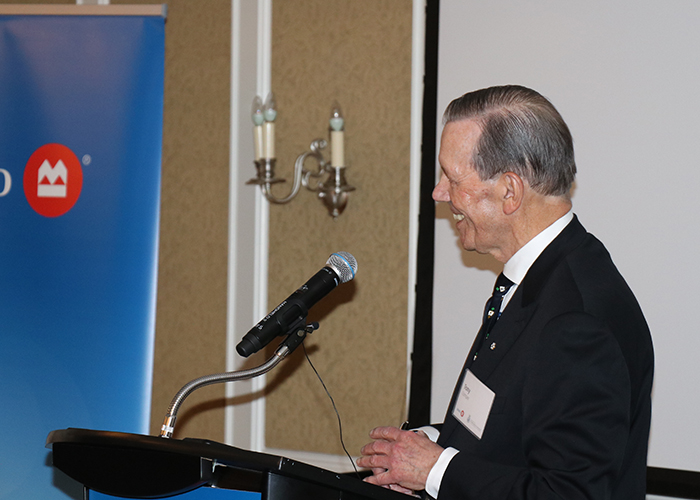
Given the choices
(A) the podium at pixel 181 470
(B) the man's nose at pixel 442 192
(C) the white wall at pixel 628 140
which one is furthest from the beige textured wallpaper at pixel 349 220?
(A) the podium at pixel 181 470

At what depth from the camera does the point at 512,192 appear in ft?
4.68

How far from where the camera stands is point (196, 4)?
3.26 m

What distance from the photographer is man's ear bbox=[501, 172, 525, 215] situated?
141 cm

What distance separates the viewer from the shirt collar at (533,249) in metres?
1.43

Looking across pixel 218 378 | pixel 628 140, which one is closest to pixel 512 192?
pixel 218 378

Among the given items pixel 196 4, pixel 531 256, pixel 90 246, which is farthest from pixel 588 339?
pixel 196 4

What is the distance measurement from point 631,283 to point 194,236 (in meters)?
1.98

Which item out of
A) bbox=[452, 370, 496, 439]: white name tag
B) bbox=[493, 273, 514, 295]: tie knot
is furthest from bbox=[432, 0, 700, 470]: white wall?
bbox=[452, 370, 496, 439]: white name tag

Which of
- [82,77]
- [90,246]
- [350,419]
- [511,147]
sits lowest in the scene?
[350,419]

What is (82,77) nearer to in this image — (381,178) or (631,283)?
(381,178)

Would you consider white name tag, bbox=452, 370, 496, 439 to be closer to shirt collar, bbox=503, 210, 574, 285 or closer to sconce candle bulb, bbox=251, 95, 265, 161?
shirt collar, bbox=503, 210, 574, 285

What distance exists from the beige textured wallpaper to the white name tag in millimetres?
1522

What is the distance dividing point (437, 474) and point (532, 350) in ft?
0.97

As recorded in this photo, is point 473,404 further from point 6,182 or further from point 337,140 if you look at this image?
point 6,182
